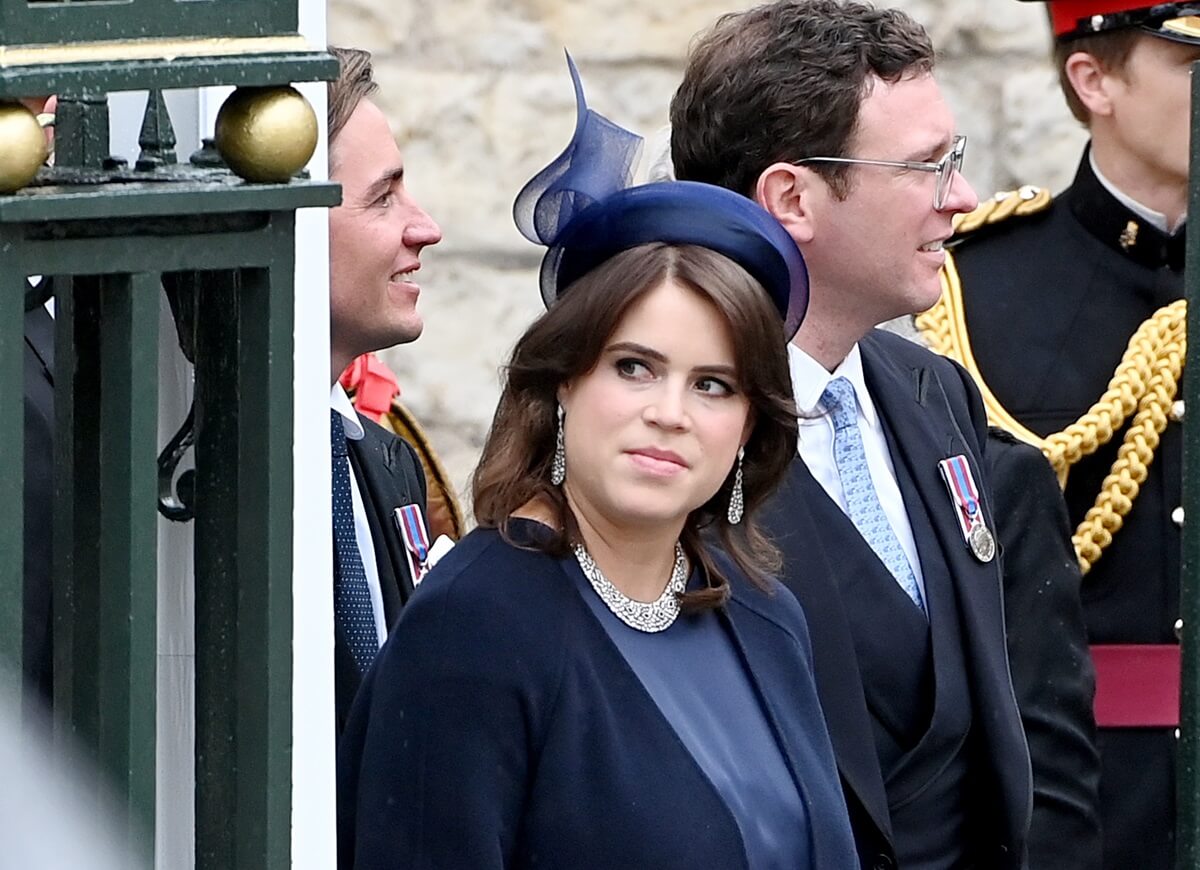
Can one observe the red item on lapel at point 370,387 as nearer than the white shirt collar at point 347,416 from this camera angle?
No

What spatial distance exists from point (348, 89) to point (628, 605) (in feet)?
3.59

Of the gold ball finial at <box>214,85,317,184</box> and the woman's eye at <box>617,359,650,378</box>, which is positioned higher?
the gold ball finial at <box>214,85,317,184</box>

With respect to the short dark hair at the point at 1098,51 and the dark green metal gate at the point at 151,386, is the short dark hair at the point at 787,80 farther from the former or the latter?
the dark green metal gate at the point at 151,386

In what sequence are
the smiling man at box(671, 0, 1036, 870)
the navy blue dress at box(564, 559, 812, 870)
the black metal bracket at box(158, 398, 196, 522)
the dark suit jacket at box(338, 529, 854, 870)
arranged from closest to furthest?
the black metal bracket at box(158, 398, 196, 522) < the dark suit jacket at box(338, 529, 854, 870) < the navy blue dress at box(564, 559, 812, 870) < the smiling man at box(671, 0, 1036, 870)

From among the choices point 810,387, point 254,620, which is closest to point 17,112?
point 254,620

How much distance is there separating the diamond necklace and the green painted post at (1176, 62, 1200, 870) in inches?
18.6

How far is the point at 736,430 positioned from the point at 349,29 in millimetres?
2455

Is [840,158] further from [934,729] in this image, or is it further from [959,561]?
[934,729]

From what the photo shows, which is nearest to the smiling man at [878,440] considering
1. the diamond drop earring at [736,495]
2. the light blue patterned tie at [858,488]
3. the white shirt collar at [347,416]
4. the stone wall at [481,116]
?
the light blue patterned tie at [858,488]

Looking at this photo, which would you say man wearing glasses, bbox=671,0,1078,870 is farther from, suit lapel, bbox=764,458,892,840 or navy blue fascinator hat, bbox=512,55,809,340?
navy blue fascinator hat, bbox=512,55,809,340

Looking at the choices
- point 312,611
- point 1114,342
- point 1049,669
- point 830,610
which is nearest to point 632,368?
point 830,610

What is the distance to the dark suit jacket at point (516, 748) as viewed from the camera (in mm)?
2006

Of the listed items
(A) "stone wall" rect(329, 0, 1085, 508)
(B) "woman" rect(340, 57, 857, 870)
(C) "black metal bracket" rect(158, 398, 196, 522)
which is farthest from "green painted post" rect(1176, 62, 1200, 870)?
(A) "stone wall" rect(329, 0, 1085, 508)

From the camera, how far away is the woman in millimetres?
2021
